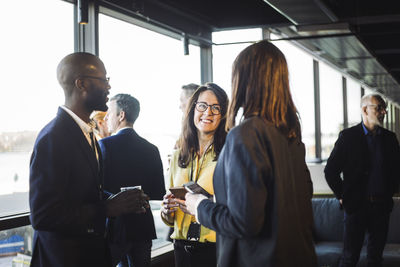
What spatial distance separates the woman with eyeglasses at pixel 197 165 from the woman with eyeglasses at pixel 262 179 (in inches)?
28.9

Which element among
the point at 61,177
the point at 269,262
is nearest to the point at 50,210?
the point at 61,177

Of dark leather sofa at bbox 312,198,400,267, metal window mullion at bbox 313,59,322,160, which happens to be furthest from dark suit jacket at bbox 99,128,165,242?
metal window mullion at bbox 313,59,322,160

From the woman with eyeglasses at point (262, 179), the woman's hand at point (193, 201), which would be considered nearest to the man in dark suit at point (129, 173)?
the woman's hand at point (193, 201)

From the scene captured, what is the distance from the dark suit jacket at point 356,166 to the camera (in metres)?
3.98

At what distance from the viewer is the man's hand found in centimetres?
192

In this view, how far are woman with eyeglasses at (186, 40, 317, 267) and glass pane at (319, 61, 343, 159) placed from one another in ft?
24.1

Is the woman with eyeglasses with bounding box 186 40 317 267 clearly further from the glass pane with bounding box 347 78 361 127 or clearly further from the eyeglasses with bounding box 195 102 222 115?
the glass pane with bounding box 347 78 361 127

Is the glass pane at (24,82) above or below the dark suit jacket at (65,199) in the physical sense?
above

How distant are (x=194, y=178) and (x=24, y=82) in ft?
5.01

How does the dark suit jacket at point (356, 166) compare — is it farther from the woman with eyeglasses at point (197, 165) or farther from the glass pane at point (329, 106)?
the glass pane at point (329, 106)

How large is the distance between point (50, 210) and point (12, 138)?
1600mm

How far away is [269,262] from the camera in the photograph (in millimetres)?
1433

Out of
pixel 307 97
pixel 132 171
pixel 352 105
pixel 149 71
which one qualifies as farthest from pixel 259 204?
pixel 352 105

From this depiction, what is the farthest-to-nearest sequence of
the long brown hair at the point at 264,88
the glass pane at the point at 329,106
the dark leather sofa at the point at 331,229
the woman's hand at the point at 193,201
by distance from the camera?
1. the glass pane at the point at 329,106
2. the dark leather sofa at the point at 331,229
3. the woman's hand at the point at 193,201
4. the long brown hair at the point at 264,88
